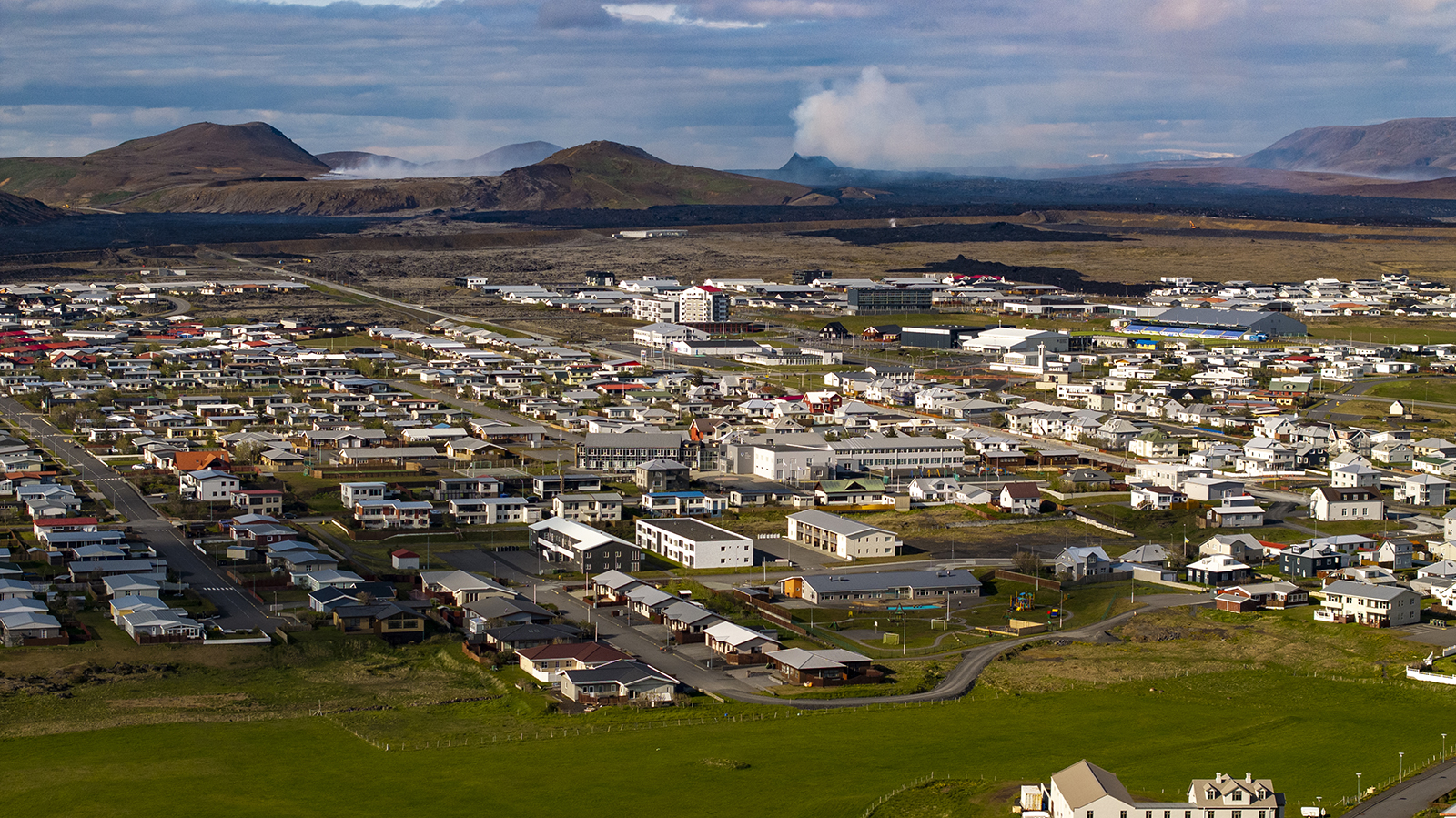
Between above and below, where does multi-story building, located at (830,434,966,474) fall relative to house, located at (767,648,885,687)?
above

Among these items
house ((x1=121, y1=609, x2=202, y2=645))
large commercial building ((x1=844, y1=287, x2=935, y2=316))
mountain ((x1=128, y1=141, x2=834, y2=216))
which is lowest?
house ((x1=121, y1=609, x2=202, y2=645))

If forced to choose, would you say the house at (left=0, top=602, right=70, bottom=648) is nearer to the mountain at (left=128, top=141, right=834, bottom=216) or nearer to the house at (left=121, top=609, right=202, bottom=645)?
the house at (left=121, top=609, right=202, bottom=645)

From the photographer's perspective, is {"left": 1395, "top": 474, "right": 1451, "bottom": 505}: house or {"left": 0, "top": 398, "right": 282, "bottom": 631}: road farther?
{"left": 1395, "top": 474, "right": 1451, "bottom": 505}: house

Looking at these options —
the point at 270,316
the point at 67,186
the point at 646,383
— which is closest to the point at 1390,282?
the point at 646,383

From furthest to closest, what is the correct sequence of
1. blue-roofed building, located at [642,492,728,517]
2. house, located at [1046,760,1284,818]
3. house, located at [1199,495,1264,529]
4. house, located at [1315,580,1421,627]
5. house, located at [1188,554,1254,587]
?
blue-roofed building, located at [642,492,728,517]
house, located at [1199,495,1264,529]
house, located at [1188,554,1254,587]
house, located at [1315,580,1421,627]
house, located at [1046,760,1284,818]

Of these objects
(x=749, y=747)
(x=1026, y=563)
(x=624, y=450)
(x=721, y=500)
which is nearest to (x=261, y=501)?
(x=624, y=450)

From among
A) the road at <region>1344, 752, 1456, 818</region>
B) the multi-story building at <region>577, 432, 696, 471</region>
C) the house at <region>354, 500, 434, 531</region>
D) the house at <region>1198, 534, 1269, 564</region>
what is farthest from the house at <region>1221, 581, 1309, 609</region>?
the house at <region>354, 500, 434, 531</region>

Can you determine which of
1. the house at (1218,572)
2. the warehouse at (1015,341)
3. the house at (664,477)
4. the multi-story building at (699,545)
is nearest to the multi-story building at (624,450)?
the house at (664,477)

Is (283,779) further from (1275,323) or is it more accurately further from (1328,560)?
(1275,323)
